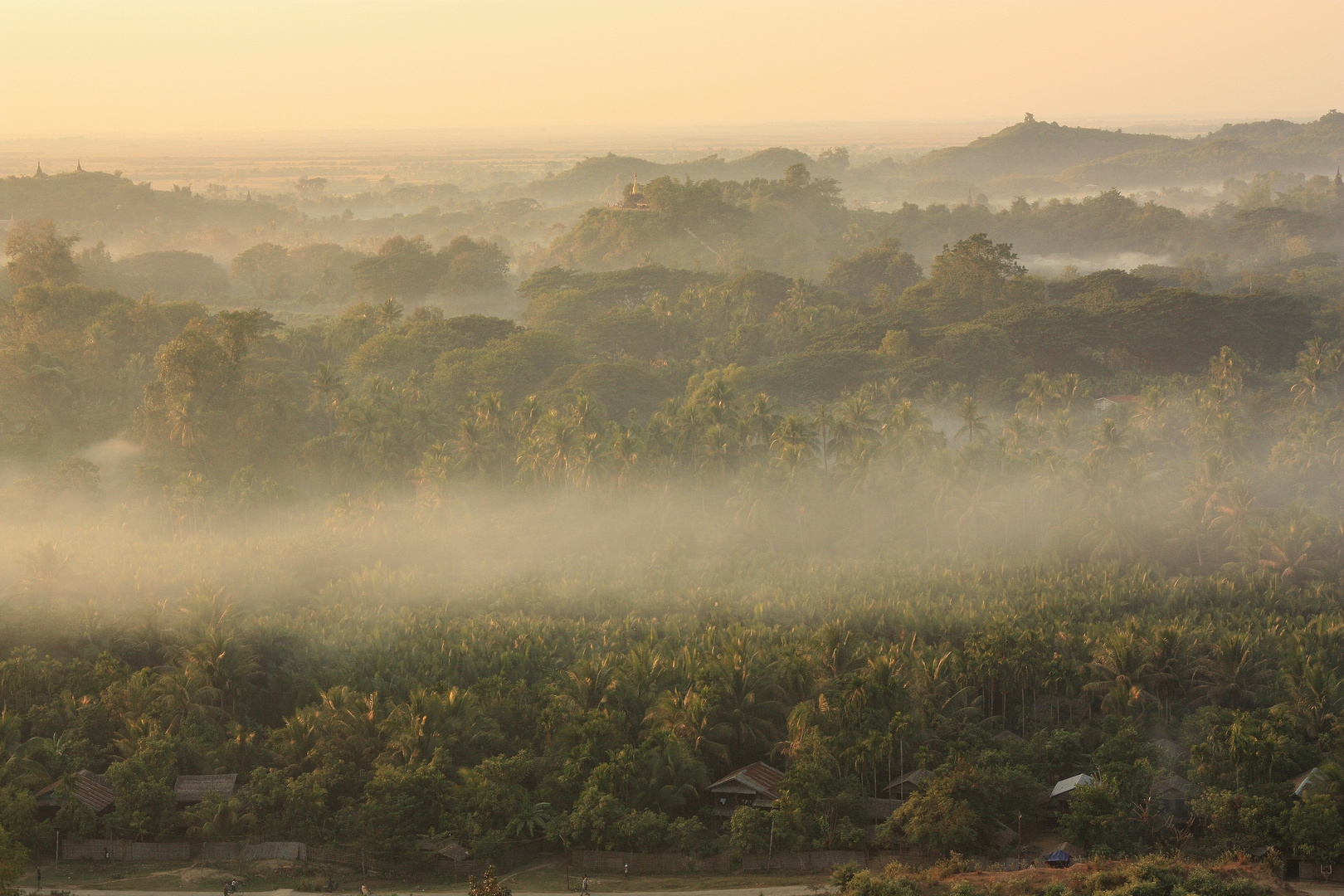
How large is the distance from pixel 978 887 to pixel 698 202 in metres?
116

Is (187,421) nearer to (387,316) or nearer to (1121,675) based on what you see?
(387,316)

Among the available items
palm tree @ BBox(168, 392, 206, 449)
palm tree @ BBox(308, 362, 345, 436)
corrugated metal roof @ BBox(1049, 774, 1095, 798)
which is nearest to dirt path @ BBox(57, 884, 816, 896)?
corrugated metal roof @ BBox(1049, 774, 1095, 798)

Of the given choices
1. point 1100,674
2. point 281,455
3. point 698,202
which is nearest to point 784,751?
point 1100,674

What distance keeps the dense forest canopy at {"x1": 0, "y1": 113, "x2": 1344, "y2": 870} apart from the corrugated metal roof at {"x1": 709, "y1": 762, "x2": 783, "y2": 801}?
0.75 meters

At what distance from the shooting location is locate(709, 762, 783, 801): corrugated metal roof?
42.6m

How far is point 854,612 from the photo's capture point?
55.3 meters

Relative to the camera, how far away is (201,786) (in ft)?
137

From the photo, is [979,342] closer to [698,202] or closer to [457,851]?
[698,202]

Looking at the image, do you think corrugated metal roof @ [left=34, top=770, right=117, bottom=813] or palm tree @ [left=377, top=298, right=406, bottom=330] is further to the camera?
palm tree @ [left=377, top=298, right=406, bottom=330]

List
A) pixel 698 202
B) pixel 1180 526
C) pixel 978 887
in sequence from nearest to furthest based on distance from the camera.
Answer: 1. pixel 978 887
2. pixel 1180 526
3. pixel 698 202

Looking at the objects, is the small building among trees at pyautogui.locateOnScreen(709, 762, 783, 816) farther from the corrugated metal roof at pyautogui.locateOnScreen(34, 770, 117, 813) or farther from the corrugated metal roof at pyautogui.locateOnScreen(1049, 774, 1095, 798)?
the corrugated metal roof at pyautogui.locateOnScreen(34, 770, 117, 813)

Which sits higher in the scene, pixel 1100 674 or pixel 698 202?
pixel 698 202

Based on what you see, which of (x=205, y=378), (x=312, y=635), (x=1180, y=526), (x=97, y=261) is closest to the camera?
(x=312, y=635)

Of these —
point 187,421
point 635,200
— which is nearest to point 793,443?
point 187,421
